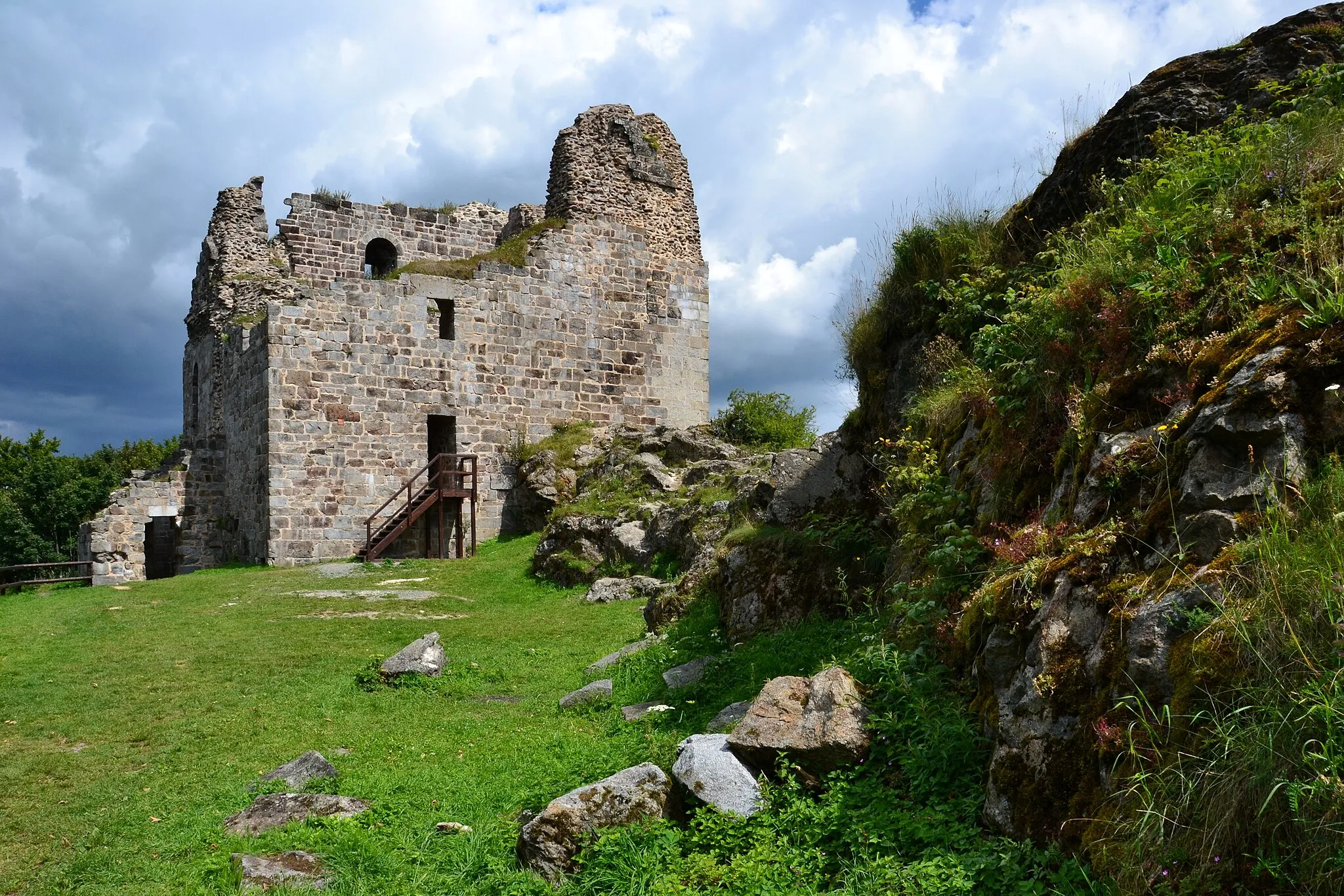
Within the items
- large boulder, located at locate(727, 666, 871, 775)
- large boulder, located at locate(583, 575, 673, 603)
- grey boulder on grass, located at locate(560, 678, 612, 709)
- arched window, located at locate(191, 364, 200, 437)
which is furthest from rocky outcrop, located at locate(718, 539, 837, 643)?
arched window, located at locate(191, 364, 200, 437)

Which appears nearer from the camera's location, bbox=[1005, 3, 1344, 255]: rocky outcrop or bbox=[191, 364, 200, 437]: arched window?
bbox=[1005, 3, 1344, 255]: rocky outcrop

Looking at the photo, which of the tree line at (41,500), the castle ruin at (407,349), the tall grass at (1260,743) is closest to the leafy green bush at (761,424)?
the castle ruin at (407,349)

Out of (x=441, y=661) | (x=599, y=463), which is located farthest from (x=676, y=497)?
(x=441, y=661)

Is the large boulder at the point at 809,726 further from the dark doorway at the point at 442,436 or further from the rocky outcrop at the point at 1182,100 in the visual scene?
the dark doorway at the point at 442,436

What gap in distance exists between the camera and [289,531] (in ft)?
Answer: 61.2

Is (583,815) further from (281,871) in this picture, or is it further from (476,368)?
(476,368)

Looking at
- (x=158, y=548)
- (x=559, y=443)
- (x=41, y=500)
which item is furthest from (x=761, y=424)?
(x=41, y=500)

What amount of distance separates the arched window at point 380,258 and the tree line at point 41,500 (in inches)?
555

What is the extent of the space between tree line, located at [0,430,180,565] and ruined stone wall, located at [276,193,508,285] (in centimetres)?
1466

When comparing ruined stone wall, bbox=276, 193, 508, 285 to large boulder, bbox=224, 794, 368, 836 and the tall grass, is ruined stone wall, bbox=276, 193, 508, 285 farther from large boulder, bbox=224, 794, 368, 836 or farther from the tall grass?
the tall grass

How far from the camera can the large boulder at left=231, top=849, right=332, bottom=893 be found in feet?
15.3

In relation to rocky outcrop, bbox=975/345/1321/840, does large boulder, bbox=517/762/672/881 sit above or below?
below

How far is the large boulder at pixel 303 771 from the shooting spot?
6145mm

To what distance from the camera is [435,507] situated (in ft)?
66.4
